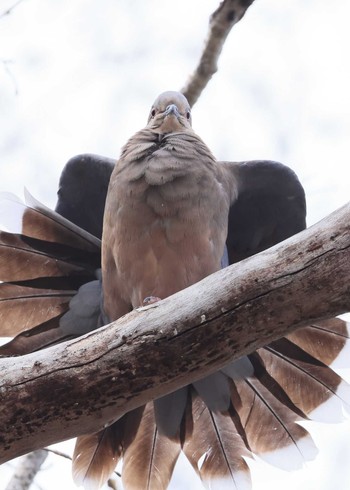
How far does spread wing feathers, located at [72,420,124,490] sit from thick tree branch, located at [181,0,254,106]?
76.8 inches

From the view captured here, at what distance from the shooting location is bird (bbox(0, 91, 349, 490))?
3.52 m

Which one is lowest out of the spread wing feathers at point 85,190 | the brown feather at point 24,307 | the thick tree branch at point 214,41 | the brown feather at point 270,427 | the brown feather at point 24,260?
the brown feather at point 270,427

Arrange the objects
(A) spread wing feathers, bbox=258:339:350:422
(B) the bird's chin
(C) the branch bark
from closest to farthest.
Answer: (C) the branch bark, (A) spread wing feathers, bbox=258:339:350:422, (B) the bird's chin

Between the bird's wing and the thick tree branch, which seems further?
the thick tree branch

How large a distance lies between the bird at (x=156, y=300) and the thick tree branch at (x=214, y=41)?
529 millimetres

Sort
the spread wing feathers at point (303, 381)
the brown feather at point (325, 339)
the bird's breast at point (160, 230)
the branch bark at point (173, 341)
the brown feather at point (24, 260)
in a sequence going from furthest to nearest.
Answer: the brown feather at point (24, 260) < the bird's breast at point (160, 230) < the brown feather at point (325, 339) < the spread wing feathers at point (303, 381) < the branch bark at point (173, 341)

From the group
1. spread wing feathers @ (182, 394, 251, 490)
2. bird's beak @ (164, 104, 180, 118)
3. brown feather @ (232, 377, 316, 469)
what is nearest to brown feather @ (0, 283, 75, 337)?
spread wing feathers @ (182, 394, 251, 490)

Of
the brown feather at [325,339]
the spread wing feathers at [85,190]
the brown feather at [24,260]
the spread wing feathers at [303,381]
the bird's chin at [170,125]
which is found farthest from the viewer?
the spread wing feathers at [85,190]

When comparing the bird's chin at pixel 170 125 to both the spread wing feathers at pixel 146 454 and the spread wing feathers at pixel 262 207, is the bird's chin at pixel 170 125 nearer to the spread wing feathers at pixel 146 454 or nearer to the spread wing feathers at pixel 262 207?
the spread wing feathers at pixel 262 207

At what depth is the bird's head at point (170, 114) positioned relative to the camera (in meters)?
4.08

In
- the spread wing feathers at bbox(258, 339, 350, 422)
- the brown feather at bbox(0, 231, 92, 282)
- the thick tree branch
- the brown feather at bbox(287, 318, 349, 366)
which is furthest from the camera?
the thick tree branch

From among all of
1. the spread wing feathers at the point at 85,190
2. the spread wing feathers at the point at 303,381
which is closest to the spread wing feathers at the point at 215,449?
the spread wing feathers at the point at 303,381

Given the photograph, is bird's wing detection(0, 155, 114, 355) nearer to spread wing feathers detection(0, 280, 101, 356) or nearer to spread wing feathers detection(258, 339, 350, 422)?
spread wing feathers detection(0, 280, 101, 356)

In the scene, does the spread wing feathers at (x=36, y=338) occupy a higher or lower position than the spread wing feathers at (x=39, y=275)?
lower
